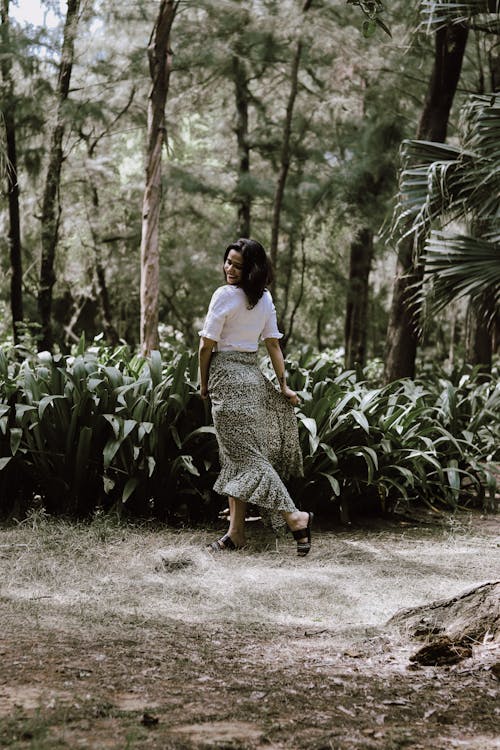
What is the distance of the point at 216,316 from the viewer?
15.2ft

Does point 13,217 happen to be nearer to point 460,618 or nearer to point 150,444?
point 150,444

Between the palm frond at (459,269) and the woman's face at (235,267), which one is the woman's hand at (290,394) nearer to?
the woman's face at (235,267)

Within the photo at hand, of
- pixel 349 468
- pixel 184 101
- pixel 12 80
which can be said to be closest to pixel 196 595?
pixel 349 468

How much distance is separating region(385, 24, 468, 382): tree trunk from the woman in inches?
172

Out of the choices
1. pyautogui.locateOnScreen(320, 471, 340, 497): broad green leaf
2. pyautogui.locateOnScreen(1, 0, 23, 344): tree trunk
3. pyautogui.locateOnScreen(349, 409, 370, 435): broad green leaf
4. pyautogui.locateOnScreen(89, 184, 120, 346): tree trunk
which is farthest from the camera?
pyautogui.locateOnScreen(89, 184, 120, 346): tree trunk

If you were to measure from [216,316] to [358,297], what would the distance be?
1085cm

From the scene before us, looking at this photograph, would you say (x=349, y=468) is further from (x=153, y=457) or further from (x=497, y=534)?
(x=153, y=457)

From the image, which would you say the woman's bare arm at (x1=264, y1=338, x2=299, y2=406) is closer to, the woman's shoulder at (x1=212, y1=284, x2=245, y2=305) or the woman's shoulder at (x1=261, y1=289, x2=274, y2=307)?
the woman's shoulder at (x1=261, y1=289, x2=274, y2=307)

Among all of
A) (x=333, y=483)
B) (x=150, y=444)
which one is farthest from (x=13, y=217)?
(x=333, y=483)

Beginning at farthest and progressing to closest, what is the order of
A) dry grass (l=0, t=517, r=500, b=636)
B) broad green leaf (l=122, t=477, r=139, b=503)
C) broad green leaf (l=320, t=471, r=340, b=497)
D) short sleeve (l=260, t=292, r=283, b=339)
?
broad green leaf (l=320, t=471, r=340, b=497), broad green leaf (l=122, t=477, r=139, b=503), short sleeve (l=260, t=292, r=283, b=339), dry grass (l=0, t=517, r=500, b=636)

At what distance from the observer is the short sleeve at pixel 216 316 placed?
462 cm

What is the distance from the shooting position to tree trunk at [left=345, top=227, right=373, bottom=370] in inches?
581

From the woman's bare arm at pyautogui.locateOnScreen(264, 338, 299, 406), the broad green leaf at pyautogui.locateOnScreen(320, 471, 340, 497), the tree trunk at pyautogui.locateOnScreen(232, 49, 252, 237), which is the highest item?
the tree trunk at pyautogui.locateOnScreen(232, 49, 252, 237)

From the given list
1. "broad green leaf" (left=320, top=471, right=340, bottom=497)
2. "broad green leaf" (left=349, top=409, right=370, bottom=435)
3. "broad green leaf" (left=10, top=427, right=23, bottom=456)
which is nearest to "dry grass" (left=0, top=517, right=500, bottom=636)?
"broad green leaf" (left=320, top=471, right=340, bottom=497)
